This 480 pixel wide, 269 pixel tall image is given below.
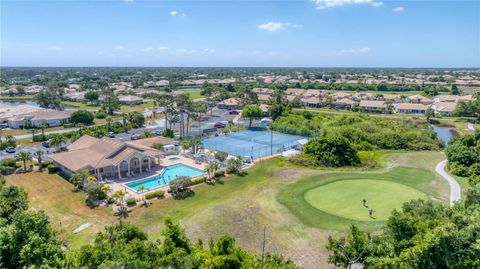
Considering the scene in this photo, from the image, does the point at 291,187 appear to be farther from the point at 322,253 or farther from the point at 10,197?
the point at 10,197

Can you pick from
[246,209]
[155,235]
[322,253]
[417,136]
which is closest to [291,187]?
[246,209]

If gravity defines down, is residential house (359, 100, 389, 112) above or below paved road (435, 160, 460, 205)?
above

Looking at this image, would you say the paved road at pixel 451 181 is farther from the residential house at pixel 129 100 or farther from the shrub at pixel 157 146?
the residential house at pixel 129 100

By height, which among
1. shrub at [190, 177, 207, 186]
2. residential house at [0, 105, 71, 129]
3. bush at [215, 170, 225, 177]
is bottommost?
shrub at [190, 177, 207, 186]

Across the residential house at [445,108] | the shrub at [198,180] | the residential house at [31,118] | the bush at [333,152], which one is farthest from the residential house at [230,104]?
the shrub at [198,180]

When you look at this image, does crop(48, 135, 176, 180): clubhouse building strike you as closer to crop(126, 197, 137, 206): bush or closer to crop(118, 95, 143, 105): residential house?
crop(126, 197, 137, 206): bush

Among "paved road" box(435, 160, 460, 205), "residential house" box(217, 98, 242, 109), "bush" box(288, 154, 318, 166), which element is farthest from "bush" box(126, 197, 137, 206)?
"residential house" box(217, 98, 242, 109)

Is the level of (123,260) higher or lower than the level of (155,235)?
higher
